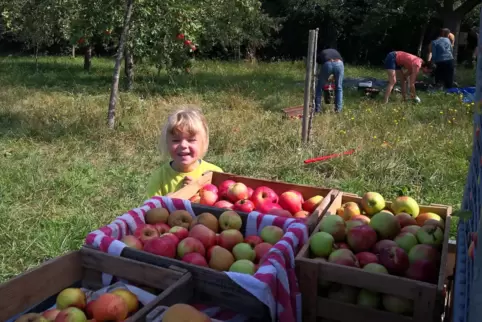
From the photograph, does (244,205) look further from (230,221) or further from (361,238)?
(361,238)

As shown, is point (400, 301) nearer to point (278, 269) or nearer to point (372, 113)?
point (278, 269)

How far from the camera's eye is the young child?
2912mm

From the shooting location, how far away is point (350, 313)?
197cm

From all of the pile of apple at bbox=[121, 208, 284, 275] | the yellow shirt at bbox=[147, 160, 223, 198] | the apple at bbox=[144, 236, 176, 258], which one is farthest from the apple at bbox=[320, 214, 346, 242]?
the yellow shirt at bbox=[147, 160, 223, 198]

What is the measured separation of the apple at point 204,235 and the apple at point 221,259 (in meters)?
0.08

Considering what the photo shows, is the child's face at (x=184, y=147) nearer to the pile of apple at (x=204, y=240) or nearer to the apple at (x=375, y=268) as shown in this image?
the pile of apple at (x=204, y=240)

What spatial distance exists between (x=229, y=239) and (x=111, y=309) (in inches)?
23.6

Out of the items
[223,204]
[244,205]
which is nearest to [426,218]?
[244,205]

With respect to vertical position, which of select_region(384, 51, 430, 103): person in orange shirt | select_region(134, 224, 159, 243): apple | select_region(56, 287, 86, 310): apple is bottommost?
select_region(56, 287, 86, 310): apple

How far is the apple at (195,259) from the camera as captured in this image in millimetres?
1968

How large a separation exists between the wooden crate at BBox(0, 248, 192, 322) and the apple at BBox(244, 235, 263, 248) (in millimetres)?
437

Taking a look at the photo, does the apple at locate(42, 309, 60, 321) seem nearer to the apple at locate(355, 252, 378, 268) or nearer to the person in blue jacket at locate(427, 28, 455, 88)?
the apple at locate(355, 252, 378, 268)

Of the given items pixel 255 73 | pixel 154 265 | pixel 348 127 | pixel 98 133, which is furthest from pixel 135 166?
pixel 255 73

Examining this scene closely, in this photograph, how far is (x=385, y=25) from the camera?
1970cm
